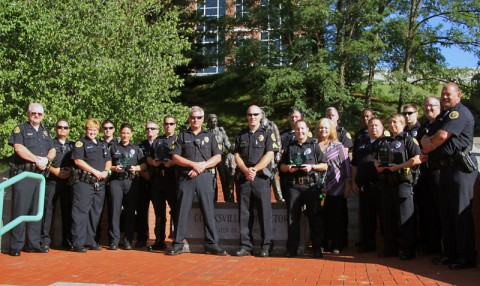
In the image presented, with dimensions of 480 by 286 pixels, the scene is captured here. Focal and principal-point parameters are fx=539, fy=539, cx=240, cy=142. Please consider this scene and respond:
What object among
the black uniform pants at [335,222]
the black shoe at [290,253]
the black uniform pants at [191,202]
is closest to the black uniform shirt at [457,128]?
the black uniform pants at [335,222]

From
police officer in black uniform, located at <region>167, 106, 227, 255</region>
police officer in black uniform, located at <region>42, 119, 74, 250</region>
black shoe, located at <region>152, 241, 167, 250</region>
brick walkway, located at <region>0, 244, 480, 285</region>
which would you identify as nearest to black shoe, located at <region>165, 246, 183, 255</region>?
police officer in black uniform, located at <region>167, 106, 227, 255</region>

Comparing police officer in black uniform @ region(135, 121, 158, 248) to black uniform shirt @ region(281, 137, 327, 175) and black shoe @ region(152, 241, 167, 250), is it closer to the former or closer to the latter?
black shoe @ region(152, 241, 167, 250)

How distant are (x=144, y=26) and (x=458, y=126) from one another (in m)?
14.2

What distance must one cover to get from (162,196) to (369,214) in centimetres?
318

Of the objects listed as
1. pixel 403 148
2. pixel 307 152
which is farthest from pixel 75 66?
pixel 403 148

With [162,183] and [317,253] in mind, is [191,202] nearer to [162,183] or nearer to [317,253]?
[162,183]

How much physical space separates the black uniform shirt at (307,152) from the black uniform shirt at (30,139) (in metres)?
3.54

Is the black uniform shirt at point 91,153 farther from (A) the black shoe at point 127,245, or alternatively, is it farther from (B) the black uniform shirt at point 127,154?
(A) the black shoe at point 127,245

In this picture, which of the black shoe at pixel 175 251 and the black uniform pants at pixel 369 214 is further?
the black uniform pants at pixel 369 214

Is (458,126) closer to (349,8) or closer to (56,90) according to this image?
(56,90)

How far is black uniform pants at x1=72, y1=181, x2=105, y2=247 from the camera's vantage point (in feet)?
27.0

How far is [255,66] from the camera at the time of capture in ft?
73.0

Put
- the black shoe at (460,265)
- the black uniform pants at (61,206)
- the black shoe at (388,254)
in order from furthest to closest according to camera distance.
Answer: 1. the black uniform pants at (61,206)
2. the black shoe at (388,254)
3. the black shoe at (460,265)

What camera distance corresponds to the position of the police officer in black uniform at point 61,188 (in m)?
8.30
